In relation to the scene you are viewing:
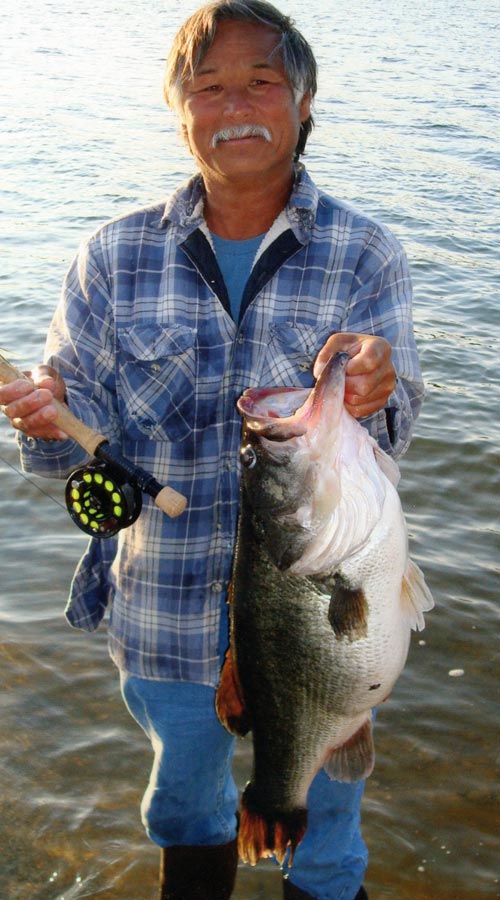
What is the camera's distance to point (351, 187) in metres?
13.4

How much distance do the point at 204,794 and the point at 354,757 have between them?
2.11 feet

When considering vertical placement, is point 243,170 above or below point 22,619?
above

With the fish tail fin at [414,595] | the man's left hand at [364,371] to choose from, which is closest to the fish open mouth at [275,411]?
the man's left hand at [364,371]

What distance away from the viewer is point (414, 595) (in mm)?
2635

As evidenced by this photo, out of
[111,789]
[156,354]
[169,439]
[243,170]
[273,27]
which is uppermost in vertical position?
[273,27]

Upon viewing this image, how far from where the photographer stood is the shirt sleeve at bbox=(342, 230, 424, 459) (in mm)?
2936

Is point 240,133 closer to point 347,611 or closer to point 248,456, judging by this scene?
point 248,456

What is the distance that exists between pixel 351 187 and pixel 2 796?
1090 centimetres

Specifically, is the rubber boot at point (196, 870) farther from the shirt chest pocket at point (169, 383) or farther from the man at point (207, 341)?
the shirt chest pocket at point (169, 383)

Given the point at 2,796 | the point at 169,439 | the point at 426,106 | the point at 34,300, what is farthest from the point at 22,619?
the point at 426,106

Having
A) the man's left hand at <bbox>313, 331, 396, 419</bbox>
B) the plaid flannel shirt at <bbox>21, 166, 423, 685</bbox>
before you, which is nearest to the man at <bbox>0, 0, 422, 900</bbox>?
the plaid flannel shirt at <bbox>21, 166, 423, 685</bbox>

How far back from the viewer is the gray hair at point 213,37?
9.85ft

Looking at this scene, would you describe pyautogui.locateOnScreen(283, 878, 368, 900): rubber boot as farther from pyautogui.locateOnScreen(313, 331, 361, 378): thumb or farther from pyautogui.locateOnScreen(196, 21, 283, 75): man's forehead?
pyautogui.locateOnScreen(196, 21, 283, 75): man's forehead

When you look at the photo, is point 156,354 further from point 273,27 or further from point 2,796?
point 2,796
